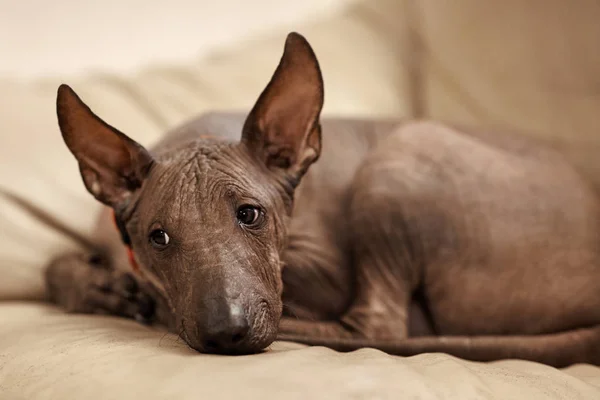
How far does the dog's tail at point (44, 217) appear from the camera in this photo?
2.17m

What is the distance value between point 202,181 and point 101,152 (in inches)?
11.3

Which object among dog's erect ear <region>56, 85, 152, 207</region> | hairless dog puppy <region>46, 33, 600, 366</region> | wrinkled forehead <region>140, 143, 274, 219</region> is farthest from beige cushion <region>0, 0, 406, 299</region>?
wrinkled forehead <region>140, 143, 274, 219</region>

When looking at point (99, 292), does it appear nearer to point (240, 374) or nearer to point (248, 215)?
point (248, 215)

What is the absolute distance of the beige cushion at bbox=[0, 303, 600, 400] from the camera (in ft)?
3.63

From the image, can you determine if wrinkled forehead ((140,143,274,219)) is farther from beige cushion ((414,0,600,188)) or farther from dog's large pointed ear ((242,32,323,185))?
beige cushion ((414,0,600,188))

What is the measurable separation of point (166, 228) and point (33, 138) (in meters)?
1.01

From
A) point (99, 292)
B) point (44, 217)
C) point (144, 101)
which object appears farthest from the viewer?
point (144, 101)

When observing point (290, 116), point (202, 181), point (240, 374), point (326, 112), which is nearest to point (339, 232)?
point (290, 116)

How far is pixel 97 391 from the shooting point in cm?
115

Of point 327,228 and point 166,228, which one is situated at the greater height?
point 166,228

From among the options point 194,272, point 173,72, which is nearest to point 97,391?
point 194,272

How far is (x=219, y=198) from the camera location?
1.43m

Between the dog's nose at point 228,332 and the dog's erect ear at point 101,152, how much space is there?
47 cm

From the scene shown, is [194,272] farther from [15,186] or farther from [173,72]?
[173,72]
